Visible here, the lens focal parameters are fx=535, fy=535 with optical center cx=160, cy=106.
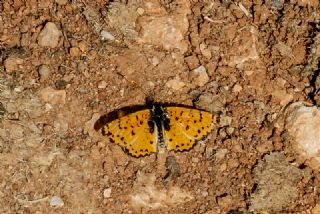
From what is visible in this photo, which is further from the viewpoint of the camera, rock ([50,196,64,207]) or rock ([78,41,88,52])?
rock ([78,41,88,52])

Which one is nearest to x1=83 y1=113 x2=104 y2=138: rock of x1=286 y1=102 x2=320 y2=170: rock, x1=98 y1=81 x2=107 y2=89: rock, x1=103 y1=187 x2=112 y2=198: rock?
x1=98 y1=81 x2=107 y2=89: rock

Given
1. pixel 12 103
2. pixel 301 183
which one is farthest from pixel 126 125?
pixel 301 183

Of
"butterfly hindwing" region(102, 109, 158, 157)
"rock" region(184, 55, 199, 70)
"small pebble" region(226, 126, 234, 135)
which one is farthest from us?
"rock" region(184, 55, 199, 70)

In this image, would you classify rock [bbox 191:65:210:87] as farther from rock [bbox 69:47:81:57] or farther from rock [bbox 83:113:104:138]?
rock [bbox 69:47:81:57]

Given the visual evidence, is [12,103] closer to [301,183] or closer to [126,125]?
[126,125]

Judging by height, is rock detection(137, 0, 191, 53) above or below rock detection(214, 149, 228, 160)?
above

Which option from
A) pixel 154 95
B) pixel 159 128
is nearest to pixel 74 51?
pixel 154 95

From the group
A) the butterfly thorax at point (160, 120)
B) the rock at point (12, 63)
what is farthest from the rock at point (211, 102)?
the rock at point (12, 63)
